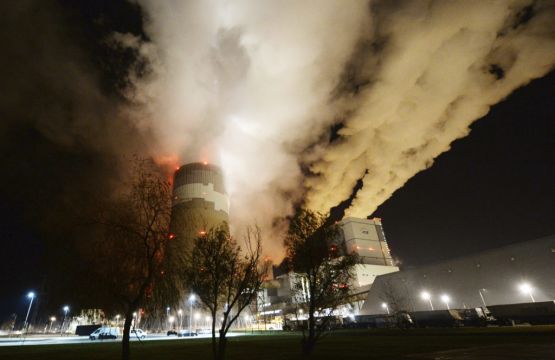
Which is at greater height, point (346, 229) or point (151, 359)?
point (346, 229)

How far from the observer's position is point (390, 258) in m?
134

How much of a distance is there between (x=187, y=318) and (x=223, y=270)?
9455 cm

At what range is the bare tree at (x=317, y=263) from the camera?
19389 mm

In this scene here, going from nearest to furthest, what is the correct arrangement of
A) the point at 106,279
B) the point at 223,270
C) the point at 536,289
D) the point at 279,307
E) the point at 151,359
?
1. the point at 106,279
2. the point at 223,270
3. the point at 151,359
4. the point at 536,289
5. the point at 279,307

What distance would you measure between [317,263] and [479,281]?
6609 centimetres

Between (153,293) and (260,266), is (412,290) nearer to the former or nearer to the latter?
(260,266)

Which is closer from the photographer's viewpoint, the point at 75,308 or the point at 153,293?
the point at 75,308

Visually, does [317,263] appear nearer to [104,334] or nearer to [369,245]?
[104,334]

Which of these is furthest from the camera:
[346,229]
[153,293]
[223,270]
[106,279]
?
[346,229]

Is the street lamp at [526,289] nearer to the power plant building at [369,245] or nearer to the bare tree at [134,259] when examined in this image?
the power plant building at [369,245]

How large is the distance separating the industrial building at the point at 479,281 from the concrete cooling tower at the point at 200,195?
58.2 m

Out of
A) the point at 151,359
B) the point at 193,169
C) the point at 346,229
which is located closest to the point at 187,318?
the point at 193,169

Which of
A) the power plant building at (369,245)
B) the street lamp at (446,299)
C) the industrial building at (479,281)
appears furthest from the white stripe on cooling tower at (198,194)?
the street lamp at (446,299)

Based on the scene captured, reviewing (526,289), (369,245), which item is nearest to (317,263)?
(526,289)
